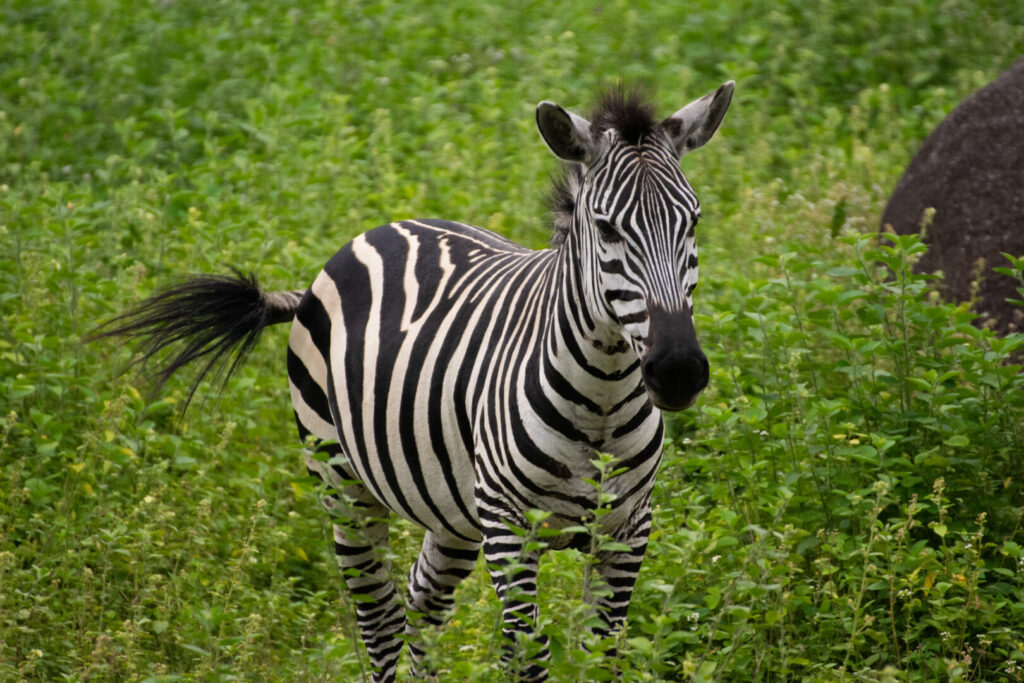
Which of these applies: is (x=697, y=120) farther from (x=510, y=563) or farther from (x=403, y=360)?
(x=510, y=563)

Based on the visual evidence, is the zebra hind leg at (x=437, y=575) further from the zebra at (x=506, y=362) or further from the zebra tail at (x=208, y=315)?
the zebra tail at (x=208, y=315)

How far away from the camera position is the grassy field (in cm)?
417

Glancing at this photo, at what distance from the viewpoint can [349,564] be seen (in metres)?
4.64

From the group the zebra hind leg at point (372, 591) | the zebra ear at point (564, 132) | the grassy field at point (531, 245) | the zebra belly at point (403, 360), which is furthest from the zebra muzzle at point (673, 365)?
the zebra hind leg at point (372, 591)

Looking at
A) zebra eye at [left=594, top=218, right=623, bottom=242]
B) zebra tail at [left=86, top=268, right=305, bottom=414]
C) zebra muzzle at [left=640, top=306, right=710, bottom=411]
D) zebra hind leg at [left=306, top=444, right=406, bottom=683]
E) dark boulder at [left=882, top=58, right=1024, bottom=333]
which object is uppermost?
dark boulder at [left=882, top=58, right=1024, bottom=333]

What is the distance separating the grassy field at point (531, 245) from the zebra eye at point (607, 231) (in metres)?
0.85

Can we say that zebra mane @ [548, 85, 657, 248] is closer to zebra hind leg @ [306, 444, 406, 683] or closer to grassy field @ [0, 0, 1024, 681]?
grassy field @ [0, 0, 1024, 681]

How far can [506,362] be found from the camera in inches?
147

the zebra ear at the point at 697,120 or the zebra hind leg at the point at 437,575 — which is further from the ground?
the zebra ear at the point at 697,120

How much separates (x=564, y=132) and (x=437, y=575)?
2.03 metres

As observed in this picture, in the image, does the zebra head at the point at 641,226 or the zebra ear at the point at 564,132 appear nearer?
the zebra head at the point at 641,226

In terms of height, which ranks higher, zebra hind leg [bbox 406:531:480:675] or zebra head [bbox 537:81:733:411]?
zebra head [bbox 537:81:733:411]

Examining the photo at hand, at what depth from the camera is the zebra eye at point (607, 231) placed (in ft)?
10.8

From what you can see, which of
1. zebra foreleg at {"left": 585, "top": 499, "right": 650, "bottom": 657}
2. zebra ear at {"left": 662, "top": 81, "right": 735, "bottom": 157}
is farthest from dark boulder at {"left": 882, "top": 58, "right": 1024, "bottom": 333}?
zebra foreleg at {"left": 585, "top": 499, "right": 650, "bottom": 657}
